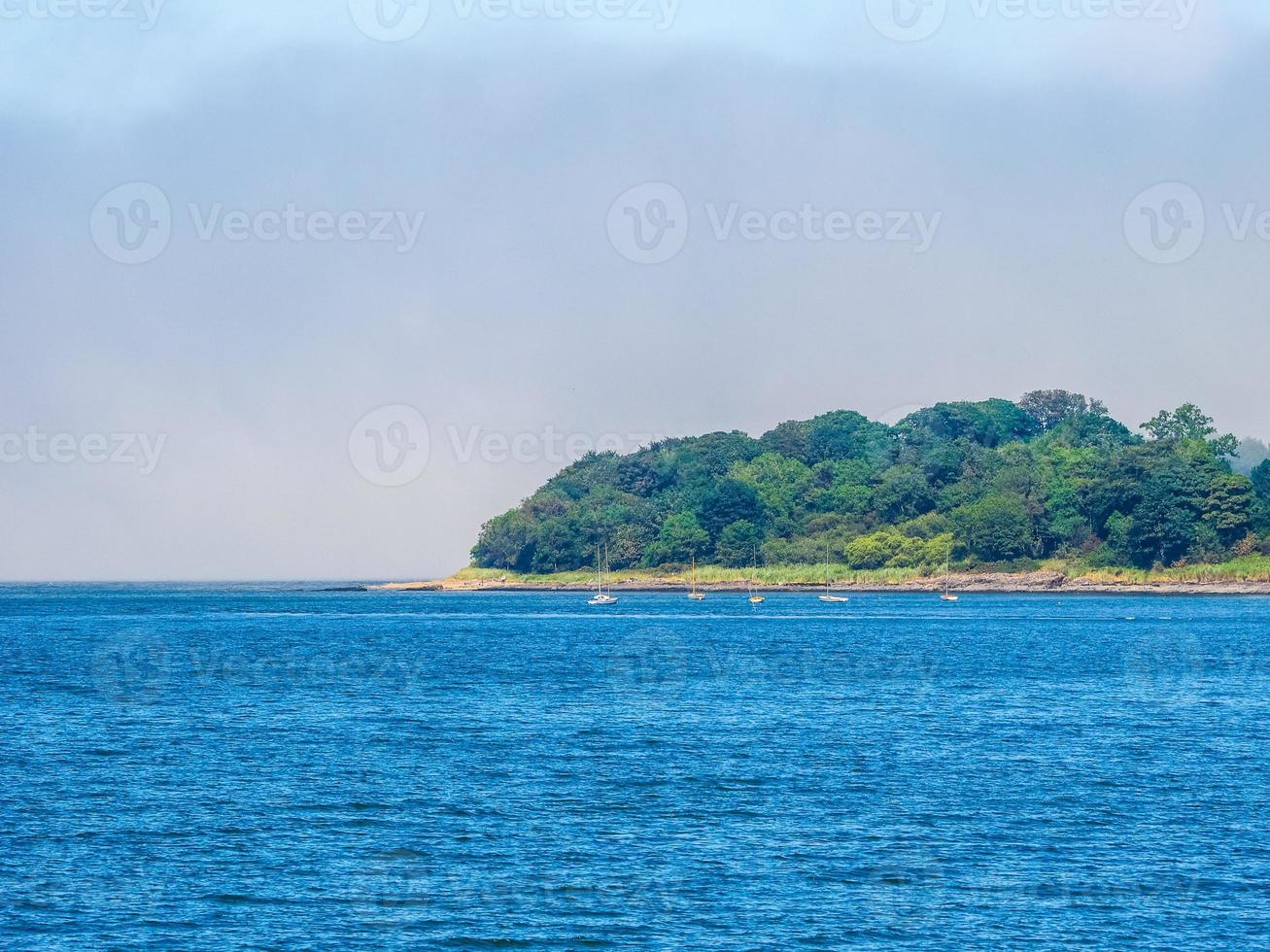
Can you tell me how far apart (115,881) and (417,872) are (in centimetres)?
697

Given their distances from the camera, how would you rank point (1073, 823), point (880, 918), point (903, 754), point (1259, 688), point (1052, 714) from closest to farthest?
point (880, 918) → point (1073, 823) → point (903, 754) → point (1052, 714) → point (1259, 688)

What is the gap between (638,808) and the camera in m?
44.1

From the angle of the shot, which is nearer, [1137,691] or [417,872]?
[417,872]

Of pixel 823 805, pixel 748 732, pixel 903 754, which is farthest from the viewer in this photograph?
pixel 748 732

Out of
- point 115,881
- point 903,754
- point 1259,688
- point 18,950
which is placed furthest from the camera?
point 1259,688

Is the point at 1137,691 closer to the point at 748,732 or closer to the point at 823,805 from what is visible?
the point at 748,732

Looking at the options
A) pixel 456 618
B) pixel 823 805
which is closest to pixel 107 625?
pixel 456 618

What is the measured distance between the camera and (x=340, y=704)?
242 feet

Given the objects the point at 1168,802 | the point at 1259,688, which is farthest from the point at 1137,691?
the point at 1168,802

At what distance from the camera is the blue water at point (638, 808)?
32469mm

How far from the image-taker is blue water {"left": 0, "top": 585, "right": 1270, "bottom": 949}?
32.5 metres

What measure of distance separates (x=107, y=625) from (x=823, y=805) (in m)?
144

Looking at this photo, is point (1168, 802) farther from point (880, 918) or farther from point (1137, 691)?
point (1137, 691)

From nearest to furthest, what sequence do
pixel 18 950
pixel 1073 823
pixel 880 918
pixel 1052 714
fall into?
pixel 18 950 < pixel 880 918 < pixel 1073 823 < pixel 1052 714
